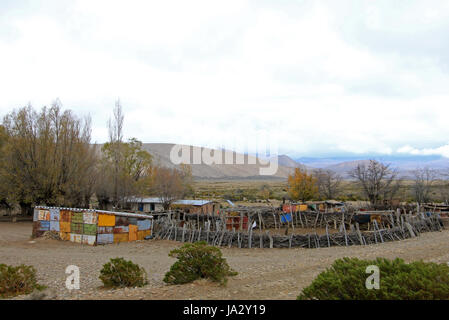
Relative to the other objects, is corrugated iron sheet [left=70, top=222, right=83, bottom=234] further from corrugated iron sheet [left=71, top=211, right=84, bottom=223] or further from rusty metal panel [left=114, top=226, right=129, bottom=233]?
rusty metal panel [left=114, top=226, right=129, bottom=233]

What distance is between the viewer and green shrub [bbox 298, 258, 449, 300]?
4.86 m

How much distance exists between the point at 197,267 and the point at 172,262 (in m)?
5.69

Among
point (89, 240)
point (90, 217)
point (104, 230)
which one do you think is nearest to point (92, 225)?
point (90, 217)

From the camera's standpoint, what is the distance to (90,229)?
66.0 ft

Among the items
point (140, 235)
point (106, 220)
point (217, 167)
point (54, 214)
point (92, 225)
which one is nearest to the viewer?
point (92, 225)

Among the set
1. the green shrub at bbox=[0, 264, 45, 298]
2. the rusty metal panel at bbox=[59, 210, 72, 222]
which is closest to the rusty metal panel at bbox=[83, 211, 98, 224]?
the rusty metal panel at bbox=[59, 210, 72, 222]

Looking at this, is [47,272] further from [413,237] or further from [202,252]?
[413,237]

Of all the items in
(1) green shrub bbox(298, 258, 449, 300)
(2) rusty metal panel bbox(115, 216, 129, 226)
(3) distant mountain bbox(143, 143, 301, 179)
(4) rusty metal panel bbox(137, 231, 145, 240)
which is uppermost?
(3) distant mountain bbox(143, 143, 301, 179)

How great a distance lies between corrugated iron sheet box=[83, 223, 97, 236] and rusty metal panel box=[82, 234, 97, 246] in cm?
18

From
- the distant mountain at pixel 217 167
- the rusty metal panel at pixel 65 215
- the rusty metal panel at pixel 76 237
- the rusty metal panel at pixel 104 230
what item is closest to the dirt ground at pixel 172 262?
the rusty metal panel at pixel 76 237

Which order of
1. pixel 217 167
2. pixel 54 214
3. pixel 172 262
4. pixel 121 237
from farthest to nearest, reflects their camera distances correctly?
pixel 217 167 → pixel 54 214 → pixel 121 237 → pixel 172 262

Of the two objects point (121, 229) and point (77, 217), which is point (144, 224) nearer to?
point (121, 229)

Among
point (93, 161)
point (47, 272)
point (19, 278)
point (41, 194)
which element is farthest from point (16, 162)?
point (19, 278)
